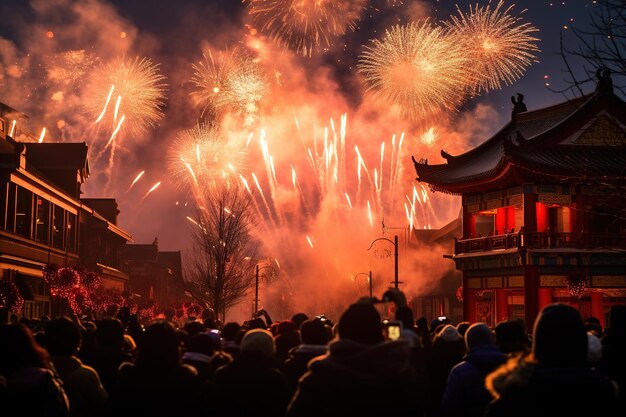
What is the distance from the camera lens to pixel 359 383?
4.66 metres

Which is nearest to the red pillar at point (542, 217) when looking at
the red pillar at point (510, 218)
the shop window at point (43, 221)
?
the red pillar at point (510, 218)

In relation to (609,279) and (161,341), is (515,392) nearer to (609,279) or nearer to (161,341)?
(161,341)


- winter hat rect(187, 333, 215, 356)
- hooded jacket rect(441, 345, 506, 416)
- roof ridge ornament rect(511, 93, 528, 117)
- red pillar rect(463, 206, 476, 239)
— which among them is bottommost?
hooded jacket rect(441, 345, 506, 416)

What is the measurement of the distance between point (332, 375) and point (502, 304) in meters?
32.0

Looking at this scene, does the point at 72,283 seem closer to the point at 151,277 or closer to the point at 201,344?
the point at 201,344

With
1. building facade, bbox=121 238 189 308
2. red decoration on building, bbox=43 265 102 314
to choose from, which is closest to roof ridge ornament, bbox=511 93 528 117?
red decoration on building, bbox=43 265 102 314

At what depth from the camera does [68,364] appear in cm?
690

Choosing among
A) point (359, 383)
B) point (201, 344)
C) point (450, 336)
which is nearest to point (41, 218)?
point (201, 344)

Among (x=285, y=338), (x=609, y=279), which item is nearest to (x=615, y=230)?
(x=609, y=279)

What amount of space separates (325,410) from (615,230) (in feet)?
95.6

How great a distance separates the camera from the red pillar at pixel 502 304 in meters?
35.2

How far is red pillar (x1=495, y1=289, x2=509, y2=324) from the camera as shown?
35.2 meters

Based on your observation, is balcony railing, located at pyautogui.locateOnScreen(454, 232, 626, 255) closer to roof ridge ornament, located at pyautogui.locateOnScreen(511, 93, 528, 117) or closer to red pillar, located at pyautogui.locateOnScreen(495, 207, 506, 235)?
red pillar, located at pyautogui.locateOnScreen(495, 207, 506, 235)

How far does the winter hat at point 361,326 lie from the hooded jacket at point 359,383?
0.07 metres
